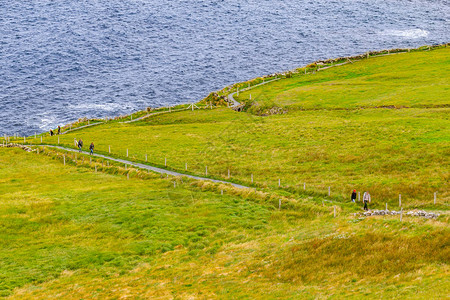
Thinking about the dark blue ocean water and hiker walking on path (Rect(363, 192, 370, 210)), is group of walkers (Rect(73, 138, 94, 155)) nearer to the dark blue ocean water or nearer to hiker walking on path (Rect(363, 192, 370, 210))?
the dark blue ocean water

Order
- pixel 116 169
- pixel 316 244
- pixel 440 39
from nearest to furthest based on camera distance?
pixel 316 244
pixel 116 169
pixel 440 39

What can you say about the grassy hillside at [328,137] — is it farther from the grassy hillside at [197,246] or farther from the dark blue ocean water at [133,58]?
the dark blue ocean water at [133,58]

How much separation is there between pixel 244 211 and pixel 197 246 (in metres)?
8.86

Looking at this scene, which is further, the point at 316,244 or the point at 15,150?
the point at 15,150

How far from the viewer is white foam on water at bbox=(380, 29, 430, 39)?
179163 mm

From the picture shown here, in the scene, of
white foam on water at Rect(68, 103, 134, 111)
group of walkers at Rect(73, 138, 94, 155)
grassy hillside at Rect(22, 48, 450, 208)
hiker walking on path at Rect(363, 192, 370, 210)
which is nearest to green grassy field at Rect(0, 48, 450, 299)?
grassy hillside at Rect(22, 48, 450, 208)

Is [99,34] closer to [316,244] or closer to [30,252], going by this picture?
[30,252]

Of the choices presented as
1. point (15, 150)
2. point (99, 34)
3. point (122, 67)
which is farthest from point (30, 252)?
point (99, 34)

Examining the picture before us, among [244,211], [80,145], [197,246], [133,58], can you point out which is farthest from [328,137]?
[133,58]

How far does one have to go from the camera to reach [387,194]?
5259cm

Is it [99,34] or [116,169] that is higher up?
[99,34]

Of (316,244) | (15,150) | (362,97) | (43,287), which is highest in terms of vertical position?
(362,97)

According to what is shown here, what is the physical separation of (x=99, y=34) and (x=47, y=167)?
121 meters

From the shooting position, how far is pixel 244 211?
5322 centimetres
